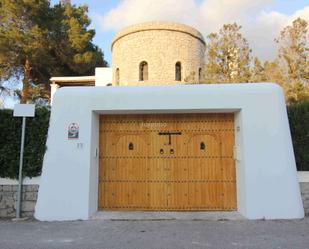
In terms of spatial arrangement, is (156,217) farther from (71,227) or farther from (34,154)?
(34,154)

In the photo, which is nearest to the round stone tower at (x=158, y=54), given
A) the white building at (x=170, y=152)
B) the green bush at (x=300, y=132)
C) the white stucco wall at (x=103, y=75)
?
the white stucco wall at (x=103, y=75)

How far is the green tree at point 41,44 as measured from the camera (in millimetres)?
21812

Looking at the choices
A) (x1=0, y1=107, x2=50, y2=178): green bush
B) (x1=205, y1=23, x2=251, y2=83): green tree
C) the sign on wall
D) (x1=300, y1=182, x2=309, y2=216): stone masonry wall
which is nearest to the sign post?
(x1=0, y1=107, x2=50, y2=178): green bush

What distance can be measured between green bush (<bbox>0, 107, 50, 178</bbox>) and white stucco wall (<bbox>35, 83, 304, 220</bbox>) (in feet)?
1.40

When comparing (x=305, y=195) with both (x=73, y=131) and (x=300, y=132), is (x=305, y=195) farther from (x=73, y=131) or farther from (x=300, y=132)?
(x=73, y=131)

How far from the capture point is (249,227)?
6379 mm

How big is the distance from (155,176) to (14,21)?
19.0 m

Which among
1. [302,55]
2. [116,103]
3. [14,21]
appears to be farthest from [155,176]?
[14,21]

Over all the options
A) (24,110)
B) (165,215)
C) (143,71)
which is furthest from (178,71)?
(165,215)

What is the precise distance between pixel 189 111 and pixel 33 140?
3802 mm

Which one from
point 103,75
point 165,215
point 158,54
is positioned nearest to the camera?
point 165,215

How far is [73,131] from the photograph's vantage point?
751 cm

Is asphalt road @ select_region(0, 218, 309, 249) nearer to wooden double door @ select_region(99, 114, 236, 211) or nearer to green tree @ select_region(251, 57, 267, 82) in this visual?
wooden double door @ select_region(99, 114, 236, 211)

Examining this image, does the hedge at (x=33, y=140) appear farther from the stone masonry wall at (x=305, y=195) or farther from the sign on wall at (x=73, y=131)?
the sign on wall at (x=73, y=131)
